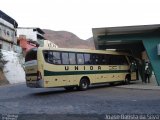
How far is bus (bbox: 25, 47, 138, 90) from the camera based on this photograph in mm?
19516

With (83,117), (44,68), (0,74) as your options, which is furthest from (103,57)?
(0,74)

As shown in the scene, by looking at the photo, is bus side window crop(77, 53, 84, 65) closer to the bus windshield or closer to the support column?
the bus windshield

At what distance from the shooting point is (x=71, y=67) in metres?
21.4

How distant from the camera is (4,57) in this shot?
157 feet

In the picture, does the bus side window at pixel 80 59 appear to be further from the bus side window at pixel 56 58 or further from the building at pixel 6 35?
the building at pixel 6 35

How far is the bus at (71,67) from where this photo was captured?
19516mm

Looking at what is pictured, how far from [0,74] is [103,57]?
2302 centimetres

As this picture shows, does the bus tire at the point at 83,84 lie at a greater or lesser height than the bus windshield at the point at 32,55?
lesser

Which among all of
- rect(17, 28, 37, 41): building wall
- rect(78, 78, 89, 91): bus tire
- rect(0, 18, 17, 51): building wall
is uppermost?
rect(17, 28, 37, 41): building wall

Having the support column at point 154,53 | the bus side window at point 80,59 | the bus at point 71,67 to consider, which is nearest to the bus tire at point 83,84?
the bus at point 71,67

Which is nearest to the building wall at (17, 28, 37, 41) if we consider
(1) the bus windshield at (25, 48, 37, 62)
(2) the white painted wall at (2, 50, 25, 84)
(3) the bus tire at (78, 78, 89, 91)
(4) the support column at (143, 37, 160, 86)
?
(2) the white painted wall at (2, 50, 25, 84)

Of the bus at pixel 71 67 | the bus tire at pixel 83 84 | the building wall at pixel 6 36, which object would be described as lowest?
the bus tire at pixel 83 84

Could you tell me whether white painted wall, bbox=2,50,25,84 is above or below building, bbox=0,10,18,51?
below

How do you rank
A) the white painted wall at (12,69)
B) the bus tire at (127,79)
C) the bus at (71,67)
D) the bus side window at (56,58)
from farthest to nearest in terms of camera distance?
the white painted wall at (12,69), the bus tire at (127,79), the bus side window at (56,58), the bus at (71,67)
